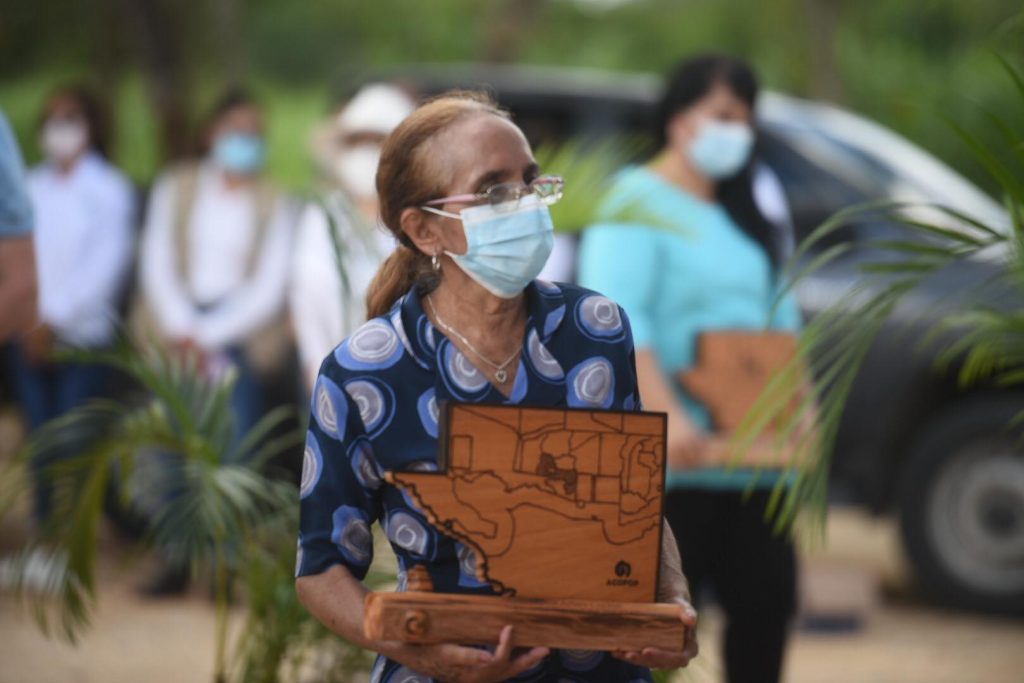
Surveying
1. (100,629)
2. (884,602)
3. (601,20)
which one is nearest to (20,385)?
(100,629)

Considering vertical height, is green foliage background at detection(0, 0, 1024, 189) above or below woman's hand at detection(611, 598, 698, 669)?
above

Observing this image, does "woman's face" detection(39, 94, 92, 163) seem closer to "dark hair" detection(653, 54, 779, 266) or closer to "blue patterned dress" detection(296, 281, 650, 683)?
"dark hair" detection(653, 54, 779, 266)

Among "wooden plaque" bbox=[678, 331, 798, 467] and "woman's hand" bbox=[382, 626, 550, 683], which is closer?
"woman's hand" bbox=[382, 626, 550, 683]

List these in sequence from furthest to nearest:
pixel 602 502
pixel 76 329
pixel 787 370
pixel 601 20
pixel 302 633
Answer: pixel 601 20
pixel 76 329
pixel 302 633
pixel 787 370
pixel 602 502

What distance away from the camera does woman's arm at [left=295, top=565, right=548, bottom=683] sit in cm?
243

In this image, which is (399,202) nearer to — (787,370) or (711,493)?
(787,370)

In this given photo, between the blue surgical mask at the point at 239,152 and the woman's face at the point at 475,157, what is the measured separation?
4.93 metres

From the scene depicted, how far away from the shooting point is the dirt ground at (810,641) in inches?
256

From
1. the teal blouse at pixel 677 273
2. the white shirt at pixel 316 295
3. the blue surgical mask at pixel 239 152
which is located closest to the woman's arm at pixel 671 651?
the teal blouse at pixel 677 273

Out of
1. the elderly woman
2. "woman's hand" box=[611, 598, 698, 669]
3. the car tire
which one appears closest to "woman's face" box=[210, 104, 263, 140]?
the car tire

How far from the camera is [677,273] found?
449cm

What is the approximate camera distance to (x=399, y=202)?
2.78 metres

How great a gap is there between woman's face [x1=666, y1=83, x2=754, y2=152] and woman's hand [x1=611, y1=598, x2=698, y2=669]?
8.18 ft

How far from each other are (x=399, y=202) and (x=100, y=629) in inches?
185
